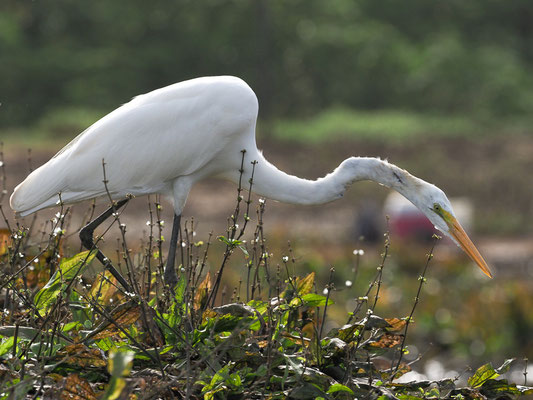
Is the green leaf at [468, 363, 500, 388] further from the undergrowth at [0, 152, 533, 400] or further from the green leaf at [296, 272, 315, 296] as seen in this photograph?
the green leaf at [296, 272, 315, 296]

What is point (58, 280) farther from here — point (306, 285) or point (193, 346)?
point (306, 285)

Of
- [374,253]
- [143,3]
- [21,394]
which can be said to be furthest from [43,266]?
[143,3]

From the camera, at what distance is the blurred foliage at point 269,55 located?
84.8 feet

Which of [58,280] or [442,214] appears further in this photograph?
[442,214]

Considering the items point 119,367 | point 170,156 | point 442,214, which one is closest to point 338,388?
point 119,367

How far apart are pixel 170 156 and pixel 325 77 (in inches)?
892

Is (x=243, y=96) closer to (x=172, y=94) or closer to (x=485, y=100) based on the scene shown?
(x=172, y=94)

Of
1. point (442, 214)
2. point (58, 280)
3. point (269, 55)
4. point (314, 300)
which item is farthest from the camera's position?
point (269, 55)

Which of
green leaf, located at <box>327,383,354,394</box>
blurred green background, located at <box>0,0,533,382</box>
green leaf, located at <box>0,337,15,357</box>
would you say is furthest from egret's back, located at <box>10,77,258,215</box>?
blurred green background, located at <box>0,0,533,382</box>

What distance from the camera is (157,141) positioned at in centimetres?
483

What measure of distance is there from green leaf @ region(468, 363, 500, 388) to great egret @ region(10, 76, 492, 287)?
1165 mm

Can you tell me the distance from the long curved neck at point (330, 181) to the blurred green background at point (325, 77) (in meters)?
11.5

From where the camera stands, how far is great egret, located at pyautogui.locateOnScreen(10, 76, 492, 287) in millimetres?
4703

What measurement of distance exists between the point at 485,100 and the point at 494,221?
9.84 m
